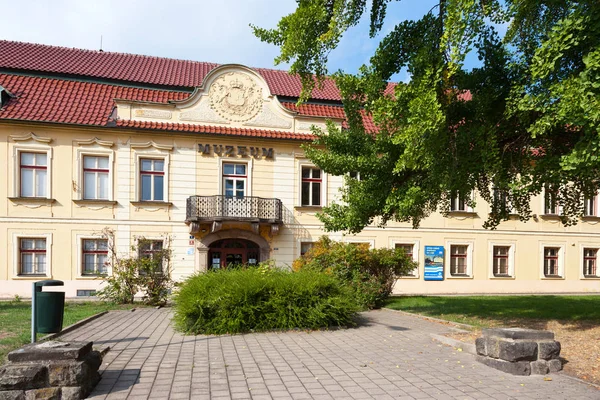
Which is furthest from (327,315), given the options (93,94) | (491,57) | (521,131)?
(93,94)

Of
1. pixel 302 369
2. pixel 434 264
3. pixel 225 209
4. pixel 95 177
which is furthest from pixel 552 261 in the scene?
pixel 95 177

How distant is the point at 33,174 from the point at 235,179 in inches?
323

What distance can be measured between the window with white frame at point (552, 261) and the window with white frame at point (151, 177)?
1980 cm

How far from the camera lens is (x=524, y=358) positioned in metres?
6.13

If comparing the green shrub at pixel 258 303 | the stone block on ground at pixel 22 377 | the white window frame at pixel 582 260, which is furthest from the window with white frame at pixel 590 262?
the stone block on ground at pixel 22 377

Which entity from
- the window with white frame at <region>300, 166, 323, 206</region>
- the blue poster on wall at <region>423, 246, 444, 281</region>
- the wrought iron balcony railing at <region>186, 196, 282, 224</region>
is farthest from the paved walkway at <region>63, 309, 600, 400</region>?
the blue poster on wall at <region>423, 246, 444, 281</region>

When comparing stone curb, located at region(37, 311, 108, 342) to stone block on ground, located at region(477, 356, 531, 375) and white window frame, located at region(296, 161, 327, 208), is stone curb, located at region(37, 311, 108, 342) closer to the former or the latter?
stone block on ground, located at region(477, 356, 531, 375)

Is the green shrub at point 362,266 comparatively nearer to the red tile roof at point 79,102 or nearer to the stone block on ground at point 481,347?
the stone block on ground at point 481,347

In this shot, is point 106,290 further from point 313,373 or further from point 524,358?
point 524,358

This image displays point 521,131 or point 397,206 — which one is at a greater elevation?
point 521,131

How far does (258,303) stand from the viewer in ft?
30.4

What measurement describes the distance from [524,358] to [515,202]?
4315 millimetres

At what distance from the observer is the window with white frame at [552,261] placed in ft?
78.9

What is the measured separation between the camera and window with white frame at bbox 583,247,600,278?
80.6 ft
